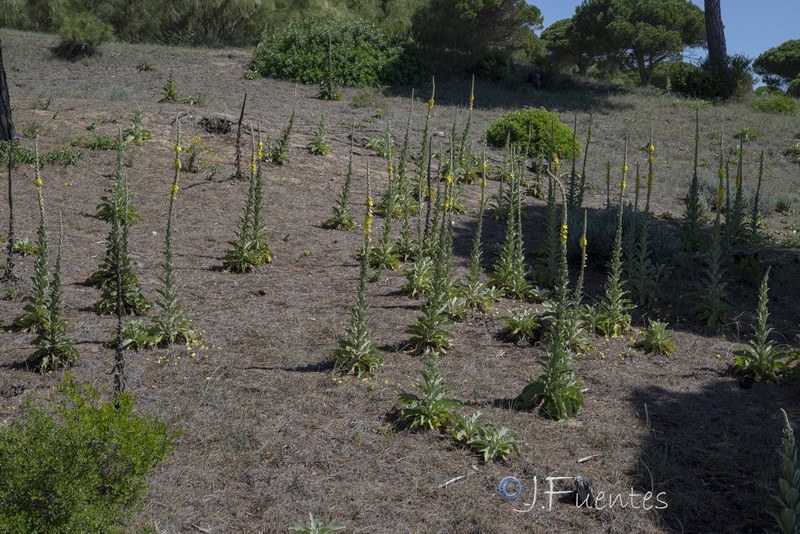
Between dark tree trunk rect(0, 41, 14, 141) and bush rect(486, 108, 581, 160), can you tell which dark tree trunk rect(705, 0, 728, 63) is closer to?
bush rect(486, 108, 581, 160)

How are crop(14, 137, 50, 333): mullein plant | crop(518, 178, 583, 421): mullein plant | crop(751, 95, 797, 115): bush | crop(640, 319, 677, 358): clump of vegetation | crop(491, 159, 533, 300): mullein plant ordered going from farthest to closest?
1. crop(751, 95, 797, 115): bush
2. crop(491, 159, 533, 300): mullein plant
3. crop(640, 319, 677, 358): clump of vegetation
4. crop(14, 137, 50, 333): mullein plant
5. crop(518, 178, 583, 421): mullein plant

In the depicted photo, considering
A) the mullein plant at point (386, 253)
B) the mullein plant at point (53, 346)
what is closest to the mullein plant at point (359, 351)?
the mullein plant at point (53, 346)

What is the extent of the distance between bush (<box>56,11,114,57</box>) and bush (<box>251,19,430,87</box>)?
396cm

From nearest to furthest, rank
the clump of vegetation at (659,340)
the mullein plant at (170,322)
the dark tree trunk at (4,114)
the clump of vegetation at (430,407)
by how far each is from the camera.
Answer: the clump of vegetation at (430,407)
the mullein plant at (170,322)
the clump of vegetation at (659,340)
the dark tree trunk at (4,114)

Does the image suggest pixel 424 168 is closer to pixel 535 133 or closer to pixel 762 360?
pixel 762 360

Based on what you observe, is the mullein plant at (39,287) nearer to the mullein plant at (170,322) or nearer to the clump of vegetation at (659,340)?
the mullein plant at (170,322)

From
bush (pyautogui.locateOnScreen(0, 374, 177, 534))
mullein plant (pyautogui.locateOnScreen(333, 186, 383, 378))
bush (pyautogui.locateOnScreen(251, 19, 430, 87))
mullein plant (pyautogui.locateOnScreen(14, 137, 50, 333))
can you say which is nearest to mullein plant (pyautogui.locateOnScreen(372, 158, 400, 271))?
mullein plant (pyautogui.locateOnScreen(333, 186, 383, 378))

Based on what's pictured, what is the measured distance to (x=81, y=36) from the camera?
17.1 metres

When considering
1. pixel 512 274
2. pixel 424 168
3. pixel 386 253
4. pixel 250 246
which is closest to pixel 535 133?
pixel 424 168

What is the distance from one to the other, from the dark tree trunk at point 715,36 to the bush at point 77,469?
19.7 metres

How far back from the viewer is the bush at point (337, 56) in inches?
647

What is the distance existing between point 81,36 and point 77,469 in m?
17.0

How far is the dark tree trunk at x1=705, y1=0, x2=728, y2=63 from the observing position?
18942 millimetres

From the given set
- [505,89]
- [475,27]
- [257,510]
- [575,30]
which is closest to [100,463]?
[257,510]
